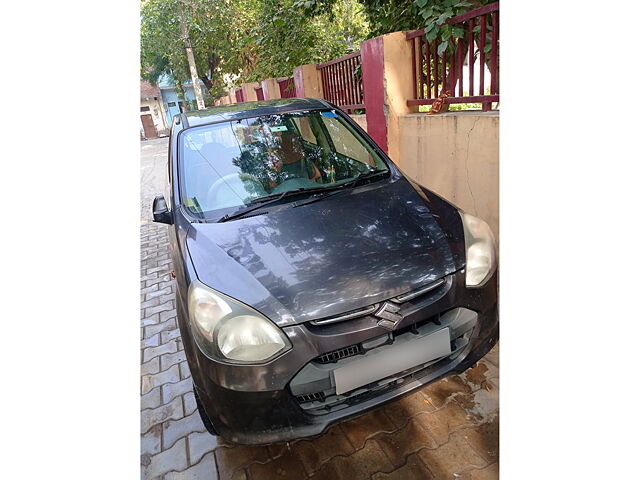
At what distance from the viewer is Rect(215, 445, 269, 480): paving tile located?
192 cm

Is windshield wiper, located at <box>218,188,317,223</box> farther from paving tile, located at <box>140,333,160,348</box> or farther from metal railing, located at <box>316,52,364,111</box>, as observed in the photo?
metal railing, located at <box>316,52,364,111</box>

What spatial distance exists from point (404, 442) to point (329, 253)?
1.03m

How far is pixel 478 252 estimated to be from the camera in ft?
6.62

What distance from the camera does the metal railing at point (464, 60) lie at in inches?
133

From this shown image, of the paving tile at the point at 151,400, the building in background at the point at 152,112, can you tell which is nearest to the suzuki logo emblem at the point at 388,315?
the paving tile at the point at 151,400

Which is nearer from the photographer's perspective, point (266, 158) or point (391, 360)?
point (391, 360)

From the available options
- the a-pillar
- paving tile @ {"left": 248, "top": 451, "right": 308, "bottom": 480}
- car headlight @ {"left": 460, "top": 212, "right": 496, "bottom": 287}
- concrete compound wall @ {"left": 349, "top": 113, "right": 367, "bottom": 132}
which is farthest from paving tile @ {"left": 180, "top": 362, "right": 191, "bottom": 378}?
the a-pillar

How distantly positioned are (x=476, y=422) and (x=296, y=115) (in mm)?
2357

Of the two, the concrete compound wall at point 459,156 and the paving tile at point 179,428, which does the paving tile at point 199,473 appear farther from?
the concrete compound wall at point 459,156

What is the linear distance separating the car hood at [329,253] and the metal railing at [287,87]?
6596mm

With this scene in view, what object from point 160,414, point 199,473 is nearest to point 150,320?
point 160,414

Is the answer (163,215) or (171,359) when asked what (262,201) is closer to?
(163,215)

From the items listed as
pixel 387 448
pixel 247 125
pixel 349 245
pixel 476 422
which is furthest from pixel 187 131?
pixel 476 422

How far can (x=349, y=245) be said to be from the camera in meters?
1.96
